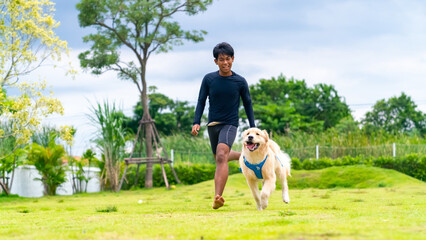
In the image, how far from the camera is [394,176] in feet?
52.5

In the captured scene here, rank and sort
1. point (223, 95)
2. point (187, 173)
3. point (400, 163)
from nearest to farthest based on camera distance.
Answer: point (223, 95) < point (400, 163) < point (187, 173)

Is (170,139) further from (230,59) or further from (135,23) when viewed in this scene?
(230,59)

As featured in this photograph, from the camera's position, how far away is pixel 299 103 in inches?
1823

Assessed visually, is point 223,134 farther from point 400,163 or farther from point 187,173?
point 187,173

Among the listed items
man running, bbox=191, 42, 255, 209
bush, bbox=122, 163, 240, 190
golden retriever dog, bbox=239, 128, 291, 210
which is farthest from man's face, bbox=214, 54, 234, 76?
bush, bbox=122, 163, 240, 190

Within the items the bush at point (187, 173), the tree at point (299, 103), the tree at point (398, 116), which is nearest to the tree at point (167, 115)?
the tree at point (299, 103)

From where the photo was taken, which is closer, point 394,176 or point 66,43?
point 66,43

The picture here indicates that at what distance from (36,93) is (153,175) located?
29.0ft

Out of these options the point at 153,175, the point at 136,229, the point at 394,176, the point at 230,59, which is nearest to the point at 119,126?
the point at 153,175

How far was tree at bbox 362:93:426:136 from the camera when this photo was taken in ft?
154

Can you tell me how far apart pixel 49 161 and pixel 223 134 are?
38.7ft

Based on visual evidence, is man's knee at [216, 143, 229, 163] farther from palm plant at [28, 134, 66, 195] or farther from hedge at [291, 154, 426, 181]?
hedge at [291, 154, 426, 181]

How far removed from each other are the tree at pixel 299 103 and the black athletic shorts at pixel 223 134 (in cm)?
3630

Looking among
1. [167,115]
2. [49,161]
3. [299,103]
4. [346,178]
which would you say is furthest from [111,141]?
[299,103]
